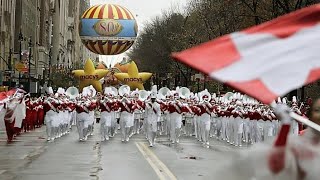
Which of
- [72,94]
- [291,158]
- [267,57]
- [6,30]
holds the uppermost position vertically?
[6,30]

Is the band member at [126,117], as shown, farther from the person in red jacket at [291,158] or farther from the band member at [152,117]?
the person in red jacket at [291,158]

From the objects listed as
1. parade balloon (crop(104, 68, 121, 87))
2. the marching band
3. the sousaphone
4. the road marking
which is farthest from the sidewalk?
parade balloon (crop(104, 68, 121, 87))

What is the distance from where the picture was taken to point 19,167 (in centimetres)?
1858

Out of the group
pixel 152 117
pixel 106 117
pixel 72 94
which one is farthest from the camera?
pixel 72 94

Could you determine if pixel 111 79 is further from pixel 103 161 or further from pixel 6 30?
pixel 103 161

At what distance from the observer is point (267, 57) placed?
4.79 metres

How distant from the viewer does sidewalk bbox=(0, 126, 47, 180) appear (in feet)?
58.3

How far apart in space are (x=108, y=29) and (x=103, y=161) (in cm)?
4615

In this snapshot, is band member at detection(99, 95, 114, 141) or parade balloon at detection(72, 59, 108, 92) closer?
band member at detection(99, 95, 114, 141)

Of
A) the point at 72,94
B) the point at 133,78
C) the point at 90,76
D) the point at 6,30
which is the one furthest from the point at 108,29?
the point at 72,94

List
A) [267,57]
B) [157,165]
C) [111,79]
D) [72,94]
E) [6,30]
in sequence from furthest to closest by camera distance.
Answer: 1. [111,79]
2. [6,30]
3. [72,94]
4. [157,165]
5. [267,57]

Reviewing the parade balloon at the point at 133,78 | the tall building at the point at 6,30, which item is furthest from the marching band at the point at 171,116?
the tall building at the point at 6,30

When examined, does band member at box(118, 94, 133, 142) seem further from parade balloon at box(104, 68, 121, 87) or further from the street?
parade balloon at box(104, 68, 121, 87)

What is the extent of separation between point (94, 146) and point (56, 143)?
2358 mm
